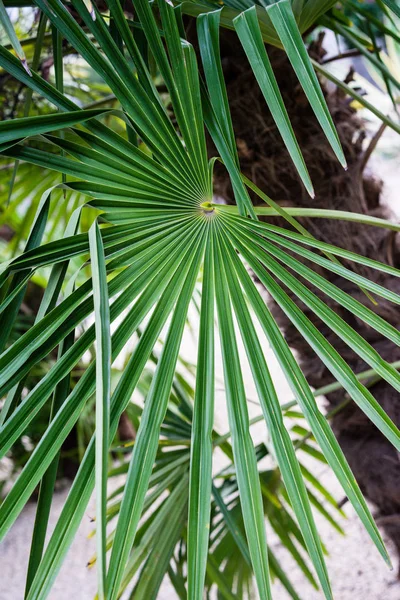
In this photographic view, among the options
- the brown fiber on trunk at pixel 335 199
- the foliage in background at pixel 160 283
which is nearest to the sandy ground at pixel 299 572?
the brown fiber on trunk at pixel 335 199

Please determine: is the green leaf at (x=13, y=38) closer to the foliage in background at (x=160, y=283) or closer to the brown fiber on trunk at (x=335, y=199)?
the foliage in background at (x=160, y=283)

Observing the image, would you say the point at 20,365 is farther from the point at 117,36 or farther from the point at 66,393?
the point at 117,36

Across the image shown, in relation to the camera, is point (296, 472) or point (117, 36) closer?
point (296, 472)

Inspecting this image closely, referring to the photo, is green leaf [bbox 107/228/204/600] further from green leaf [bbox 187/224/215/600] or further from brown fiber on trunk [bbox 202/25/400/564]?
brown fiber on trunk [bbox 202/25/400/564]

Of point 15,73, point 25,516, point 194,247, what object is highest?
point 15,73

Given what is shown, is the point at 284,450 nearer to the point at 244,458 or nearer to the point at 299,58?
the point at 244,458

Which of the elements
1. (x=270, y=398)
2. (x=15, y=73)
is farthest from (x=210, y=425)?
(x=15, y=73)
